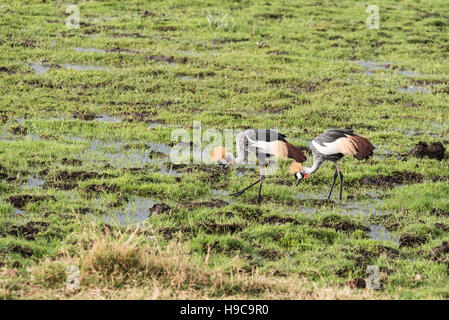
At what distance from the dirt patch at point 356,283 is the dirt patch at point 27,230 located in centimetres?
403

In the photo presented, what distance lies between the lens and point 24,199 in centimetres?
969

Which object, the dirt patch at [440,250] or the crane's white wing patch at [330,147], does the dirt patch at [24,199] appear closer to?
the crane's white wing patch at [330,147]

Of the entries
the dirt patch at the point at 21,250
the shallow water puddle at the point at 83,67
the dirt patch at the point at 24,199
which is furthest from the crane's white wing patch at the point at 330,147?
the shallow water puddle at the point at 83,67

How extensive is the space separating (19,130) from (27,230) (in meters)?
5.09

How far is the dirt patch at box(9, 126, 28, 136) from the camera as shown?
13062mm

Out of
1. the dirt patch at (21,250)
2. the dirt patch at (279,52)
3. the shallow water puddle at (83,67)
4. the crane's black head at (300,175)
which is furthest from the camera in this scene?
the dirt patch at (279,52)

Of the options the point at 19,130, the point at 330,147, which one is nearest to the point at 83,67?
the point at 19,130

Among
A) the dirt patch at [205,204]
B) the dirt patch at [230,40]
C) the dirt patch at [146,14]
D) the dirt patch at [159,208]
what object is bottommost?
the dirt patch at [205,204]

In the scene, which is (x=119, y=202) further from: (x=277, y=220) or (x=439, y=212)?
(x=439, y=212)

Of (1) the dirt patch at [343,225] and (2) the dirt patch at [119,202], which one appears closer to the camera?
(1) the dirt patch at [343,225]

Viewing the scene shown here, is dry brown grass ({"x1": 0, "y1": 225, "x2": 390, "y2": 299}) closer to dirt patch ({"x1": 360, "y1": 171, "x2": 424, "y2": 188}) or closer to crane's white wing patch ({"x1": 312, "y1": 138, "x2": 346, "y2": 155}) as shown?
crane's white wing patch ({"x1": 312, "y1": 138, "x2": 346, "y2": 155})

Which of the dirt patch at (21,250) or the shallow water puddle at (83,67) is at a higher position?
the shallow water puddle at (83,67)

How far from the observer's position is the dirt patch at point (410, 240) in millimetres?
9031
